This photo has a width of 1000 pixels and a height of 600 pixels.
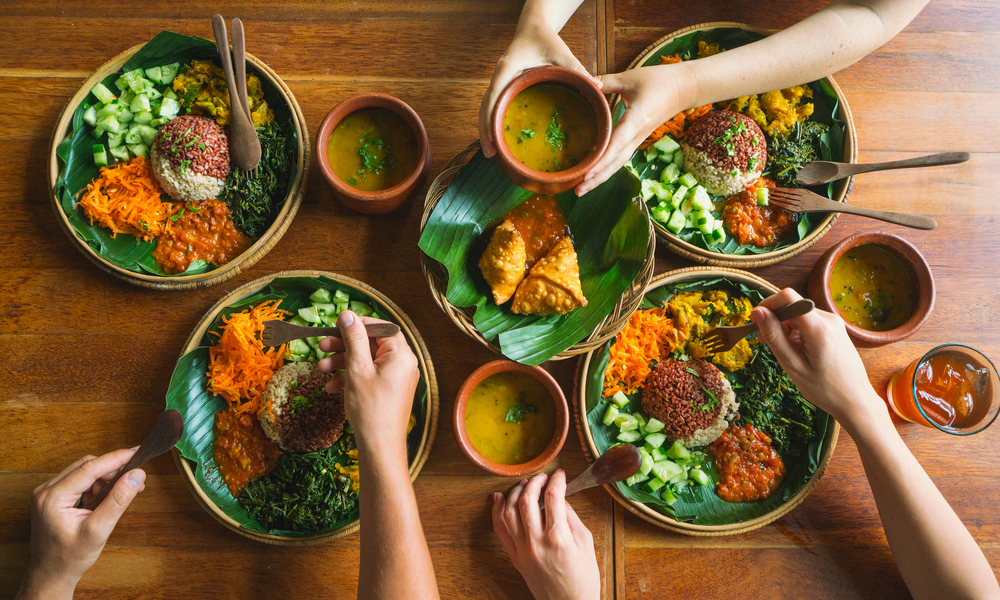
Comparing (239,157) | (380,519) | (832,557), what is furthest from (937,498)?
(239,157)

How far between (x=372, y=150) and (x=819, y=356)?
1860 millimetres

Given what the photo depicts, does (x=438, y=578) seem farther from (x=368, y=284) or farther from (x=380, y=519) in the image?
(x=368, y=284)

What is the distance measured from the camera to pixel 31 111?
2.37 meters

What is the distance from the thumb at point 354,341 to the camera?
70.8 inches

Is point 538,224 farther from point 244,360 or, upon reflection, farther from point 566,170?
point 244,360

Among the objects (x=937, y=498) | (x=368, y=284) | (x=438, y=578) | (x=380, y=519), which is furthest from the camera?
(x=368, y=284)

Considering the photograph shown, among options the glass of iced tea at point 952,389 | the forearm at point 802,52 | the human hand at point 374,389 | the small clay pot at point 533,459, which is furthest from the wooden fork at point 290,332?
the glass of iced tea at point 952,389

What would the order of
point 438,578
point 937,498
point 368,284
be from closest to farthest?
point 937,498
point 438,578
point 368,284

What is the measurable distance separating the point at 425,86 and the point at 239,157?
0.83 metres

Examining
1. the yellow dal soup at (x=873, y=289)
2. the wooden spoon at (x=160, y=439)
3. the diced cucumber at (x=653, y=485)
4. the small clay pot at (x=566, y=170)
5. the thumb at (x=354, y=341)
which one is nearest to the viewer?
the small clay pot at (x=566, y=170)

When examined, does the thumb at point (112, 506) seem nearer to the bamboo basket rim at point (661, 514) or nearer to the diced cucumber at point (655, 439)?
the bamboo basket rim at point (661, 514)

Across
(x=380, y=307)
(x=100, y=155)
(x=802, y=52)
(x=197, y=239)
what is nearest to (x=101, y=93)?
(x=100, y=155)

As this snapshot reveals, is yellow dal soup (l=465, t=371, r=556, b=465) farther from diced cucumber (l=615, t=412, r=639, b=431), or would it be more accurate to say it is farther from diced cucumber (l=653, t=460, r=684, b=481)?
diced cucumber (l=653, t=460, r=684, b=481)

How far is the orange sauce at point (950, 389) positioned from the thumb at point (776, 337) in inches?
23.3
